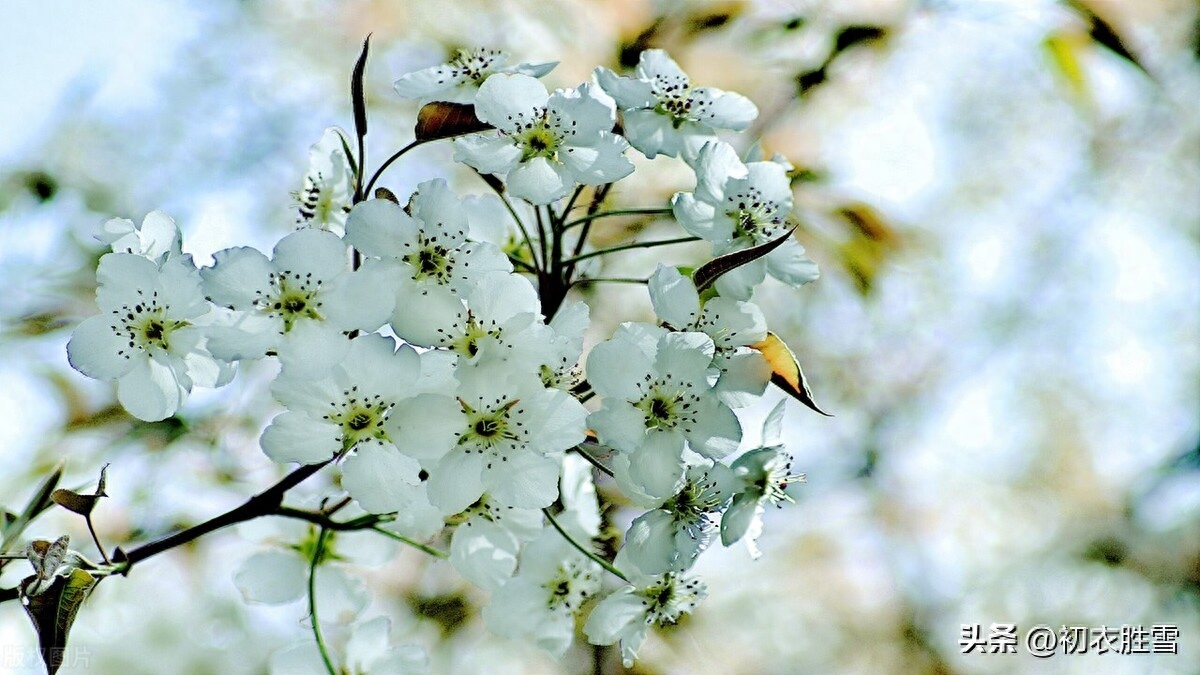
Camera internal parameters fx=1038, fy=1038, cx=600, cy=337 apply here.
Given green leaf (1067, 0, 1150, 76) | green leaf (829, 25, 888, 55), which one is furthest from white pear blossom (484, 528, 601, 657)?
green leaf (829, 25, 888, 55)

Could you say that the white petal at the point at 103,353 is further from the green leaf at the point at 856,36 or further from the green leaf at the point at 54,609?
the green leaf at the point at 856,36

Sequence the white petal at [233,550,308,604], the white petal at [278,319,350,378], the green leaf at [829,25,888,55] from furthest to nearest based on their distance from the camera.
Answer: the green leaf at [829,25,888,55]
the white petal at [233,550,308,604]
the white petal at [278,319,350,378]

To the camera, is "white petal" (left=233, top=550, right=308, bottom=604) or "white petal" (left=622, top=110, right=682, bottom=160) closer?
"white petal" (left=622, top=110, right=682, bottom=160)

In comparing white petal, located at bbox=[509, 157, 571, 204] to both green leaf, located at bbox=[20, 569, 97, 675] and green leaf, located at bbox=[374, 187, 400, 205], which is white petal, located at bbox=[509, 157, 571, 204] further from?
green leaf, located at bbox=[20, 569, 97, 675]

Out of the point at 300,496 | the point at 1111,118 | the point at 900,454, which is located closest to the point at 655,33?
the point at 300,496

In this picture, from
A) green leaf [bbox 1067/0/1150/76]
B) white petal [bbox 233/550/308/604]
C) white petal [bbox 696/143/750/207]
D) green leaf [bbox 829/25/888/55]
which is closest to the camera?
white petal [bbox 696/143/750/207]

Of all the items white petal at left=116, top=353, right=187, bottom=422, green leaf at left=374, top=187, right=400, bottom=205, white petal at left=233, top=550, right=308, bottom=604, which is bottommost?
white petal at left=233, top=550, right=308, bottom=604

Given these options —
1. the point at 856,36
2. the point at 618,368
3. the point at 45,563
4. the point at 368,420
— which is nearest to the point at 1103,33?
the point at 856,36

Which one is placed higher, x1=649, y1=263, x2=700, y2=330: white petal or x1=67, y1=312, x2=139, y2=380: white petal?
x1=67, y1=312, x2=139, y2=380: white petal
